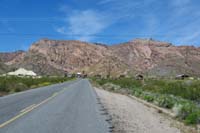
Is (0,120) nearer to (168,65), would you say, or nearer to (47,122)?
(47,122)

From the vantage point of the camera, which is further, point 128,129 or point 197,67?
point 197,67

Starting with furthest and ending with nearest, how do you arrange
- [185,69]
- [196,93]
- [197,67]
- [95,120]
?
[197,67], [185,69], [196,93], [95,120]

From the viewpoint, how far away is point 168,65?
573 ft

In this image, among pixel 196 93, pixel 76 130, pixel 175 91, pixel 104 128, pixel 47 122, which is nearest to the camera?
pixel 76 130

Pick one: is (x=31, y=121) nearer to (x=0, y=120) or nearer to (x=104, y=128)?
(x=0, y=120)

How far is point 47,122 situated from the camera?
12.7 m

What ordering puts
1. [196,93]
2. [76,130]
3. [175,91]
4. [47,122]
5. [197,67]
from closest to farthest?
[76,130] < [47,122] < [196,93] < [175,91] < [197,67]

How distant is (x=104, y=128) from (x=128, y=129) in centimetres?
82

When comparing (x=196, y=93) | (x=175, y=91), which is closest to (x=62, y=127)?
(x=196, y=93)

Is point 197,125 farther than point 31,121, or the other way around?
point 197,125

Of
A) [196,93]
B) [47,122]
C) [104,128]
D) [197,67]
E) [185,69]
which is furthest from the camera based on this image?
[197,67]

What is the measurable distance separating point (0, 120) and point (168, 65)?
166040 millimetres

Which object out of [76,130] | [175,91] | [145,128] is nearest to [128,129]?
[145,128]

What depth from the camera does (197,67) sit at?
17850 cm
